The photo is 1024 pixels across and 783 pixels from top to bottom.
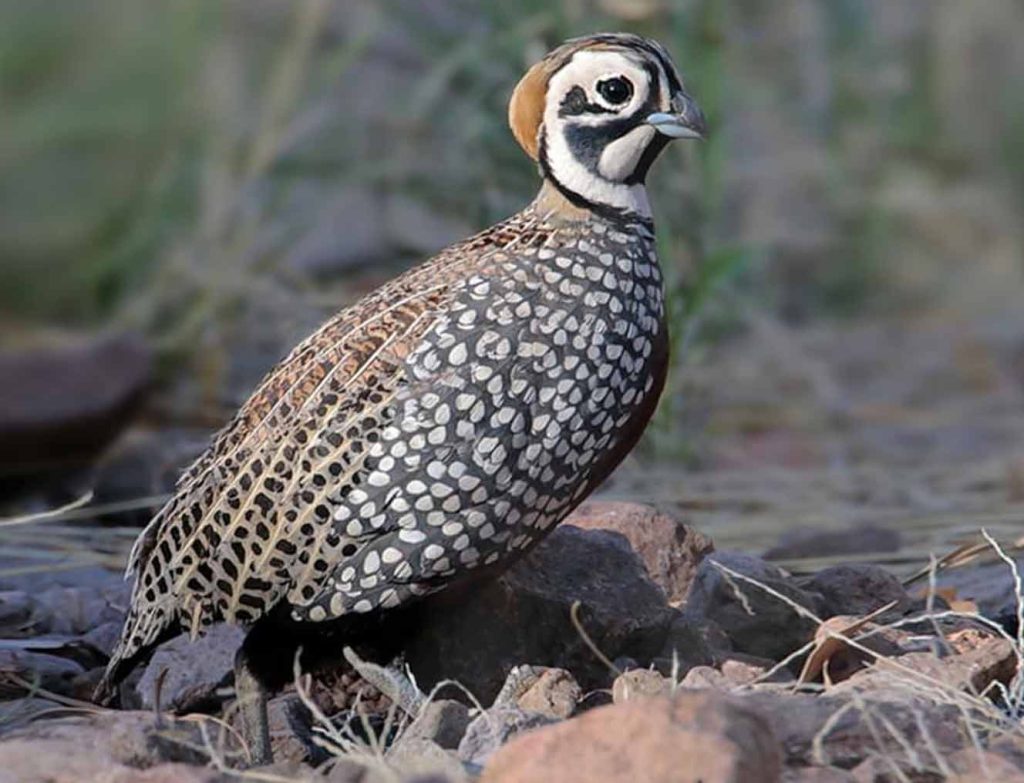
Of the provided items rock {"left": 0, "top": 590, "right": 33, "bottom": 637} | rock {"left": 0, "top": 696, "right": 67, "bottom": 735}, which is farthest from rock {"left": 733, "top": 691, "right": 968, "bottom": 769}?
rock {"left": 0, "top": 590, "right": 33, "bottom": 637}

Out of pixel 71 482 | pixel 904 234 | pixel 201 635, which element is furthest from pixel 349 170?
pixel 201 635

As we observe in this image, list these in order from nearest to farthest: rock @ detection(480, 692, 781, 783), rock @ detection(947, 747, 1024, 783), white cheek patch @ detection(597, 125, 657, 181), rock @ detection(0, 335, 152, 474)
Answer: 1. rock @ detection(480, 692, 781, 783)
2. rock @ detection(947, 747, 1024, 783)
3. white cheek patch @ detection(597, 125, 657, 181)
4. rock @ detection(0, 335, 152, 474)

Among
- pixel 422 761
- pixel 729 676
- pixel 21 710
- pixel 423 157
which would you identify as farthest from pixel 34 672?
pixel 423 157

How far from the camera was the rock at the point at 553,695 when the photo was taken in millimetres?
3723

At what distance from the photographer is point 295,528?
3740 millimetres

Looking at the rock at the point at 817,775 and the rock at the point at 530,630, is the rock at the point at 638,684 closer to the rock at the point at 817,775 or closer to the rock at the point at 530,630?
the rock at the point at 530,630

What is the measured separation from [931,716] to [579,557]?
3.24 feet

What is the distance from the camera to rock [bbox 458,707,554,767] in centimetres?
344

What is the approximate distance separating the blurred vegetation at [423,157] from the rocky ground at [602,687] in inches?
70.3

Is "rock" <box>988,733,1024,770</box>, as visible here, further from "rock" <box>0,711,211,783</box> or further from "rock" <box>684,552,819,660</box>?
"rock" <box>0,711,211,783</box>

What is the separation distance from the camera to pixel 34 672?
418cm

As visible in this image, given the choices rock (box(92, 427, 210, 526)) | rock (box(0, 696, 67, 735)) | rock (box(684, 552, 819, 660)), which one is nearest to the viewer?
rock (box(0, 696, 67, 735))

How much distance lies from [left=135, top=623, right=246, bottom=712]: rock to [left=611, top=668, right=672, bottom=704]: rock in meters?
0.84

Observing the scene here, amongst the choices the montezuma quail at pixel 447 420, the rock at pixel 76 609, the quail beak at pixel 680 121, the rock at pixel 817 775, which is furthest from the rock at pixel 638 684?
the rock at pixel 76 609
